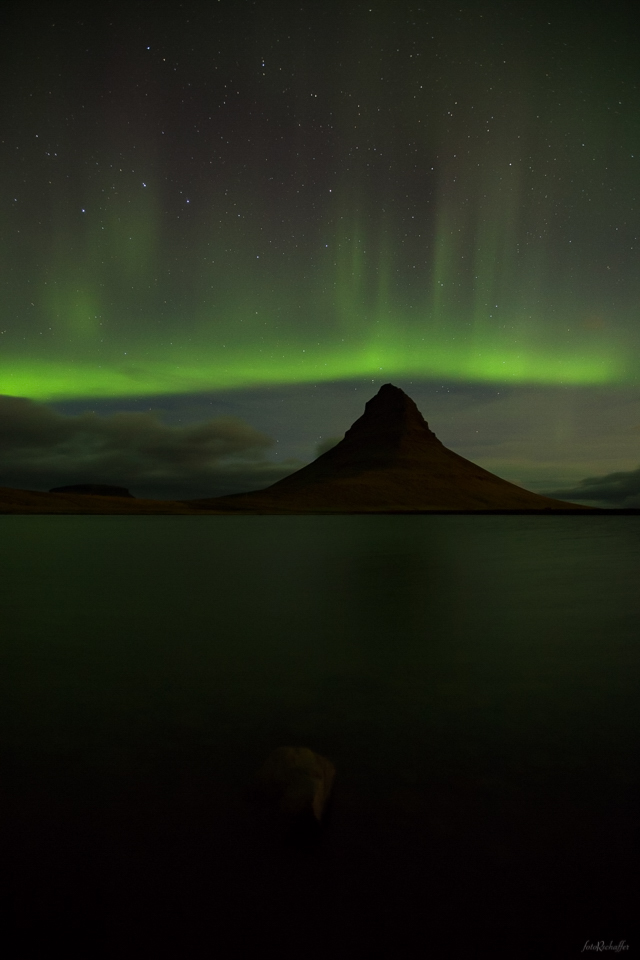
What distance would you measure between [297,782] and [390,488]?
162m

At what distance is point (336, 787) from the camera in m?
4.46

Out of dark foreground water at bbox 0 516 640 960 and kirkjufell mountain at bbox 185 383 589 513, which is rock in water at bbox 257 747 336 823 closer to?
dark foreground water at bbox 0 516 640 960

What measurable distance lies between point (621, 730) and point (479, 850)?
3053 millimetres

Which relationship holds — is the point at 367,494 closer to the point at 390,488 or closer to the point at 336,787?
the point at 390,488

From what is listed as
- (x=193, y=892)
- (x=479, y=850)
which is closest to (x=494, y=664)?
(x=479, y=850)

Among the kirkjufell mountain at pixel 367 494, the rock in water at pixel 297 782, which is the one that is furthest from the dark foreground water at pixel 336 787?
the kirkjufell mountain at pixel 367 494

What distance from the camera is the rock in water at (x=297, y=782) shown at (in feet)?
12.6

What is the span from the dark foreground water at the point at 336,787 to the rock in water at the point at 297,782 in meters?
0.17

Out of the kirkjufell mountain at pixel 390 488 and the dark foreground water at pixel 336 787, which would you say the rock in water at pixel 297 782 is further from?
the kirkjufell mountain at pixel 390 488

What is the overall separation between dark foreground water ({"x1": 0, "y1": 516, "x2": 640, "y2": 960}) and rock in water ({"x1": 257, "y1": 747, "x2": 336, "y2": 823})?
17 cm

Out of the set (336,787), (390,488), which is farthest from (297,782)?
(390,488)

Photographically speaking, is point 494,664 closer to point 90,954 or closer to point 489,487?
point 90,954

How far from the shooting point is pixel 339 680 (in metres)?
7.70

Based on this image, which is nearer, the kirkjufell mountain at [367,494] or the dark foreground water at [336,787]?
the dark foreground water at [336,787]
